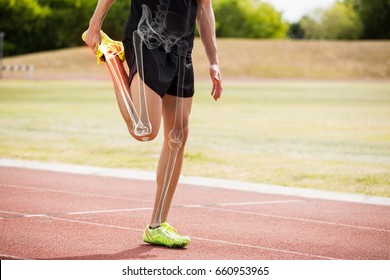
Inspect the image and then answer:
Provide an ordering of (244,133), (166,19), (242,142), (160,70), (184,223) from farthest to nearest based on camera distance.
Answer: (244,133)
(242,142)
(184,223)
(166,19)
(160,70)

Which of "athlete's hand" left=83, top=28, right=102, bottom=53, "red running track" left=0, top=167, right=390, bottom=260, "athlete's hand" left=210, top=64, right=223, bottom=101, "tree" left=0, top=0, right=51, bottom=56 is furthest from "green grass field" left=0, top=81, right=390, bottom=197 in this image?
"tree" left=0, top=0, right=51, bottom=56

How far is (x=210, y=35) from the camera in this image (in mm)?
5797

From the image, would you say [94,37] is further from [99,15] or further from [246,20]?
[246,20]

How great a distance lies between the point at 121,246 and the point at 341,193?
434 cm

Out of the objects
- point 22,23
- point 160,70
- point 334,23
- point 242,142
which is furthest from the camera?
point 334,23

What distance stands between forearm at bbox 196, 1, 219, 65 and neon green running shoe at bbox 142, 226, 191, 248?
130 centimetres

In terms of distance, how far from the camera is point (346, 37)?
341ft

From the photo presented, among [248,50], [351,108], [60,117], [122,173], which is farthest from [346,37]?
[122,173]

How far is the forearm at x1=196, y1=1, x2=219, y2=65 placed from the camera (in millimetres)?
5715

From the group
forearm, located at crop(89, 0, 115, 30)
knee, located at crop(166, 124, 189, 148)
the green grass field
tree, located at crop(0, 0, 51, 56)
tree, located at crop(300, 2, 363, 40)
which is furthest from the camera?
tree, located at crop(300, 2, 363, 40)

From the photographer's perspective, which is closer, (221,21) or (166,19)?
(166,19)

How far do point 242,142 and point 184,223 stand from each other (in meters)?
9.24

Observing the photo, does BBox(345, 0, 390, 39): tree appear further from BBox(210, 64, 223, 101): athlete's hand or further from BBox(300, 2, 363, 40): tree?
BBox(210, 64, 223, 101): athlete's hand
